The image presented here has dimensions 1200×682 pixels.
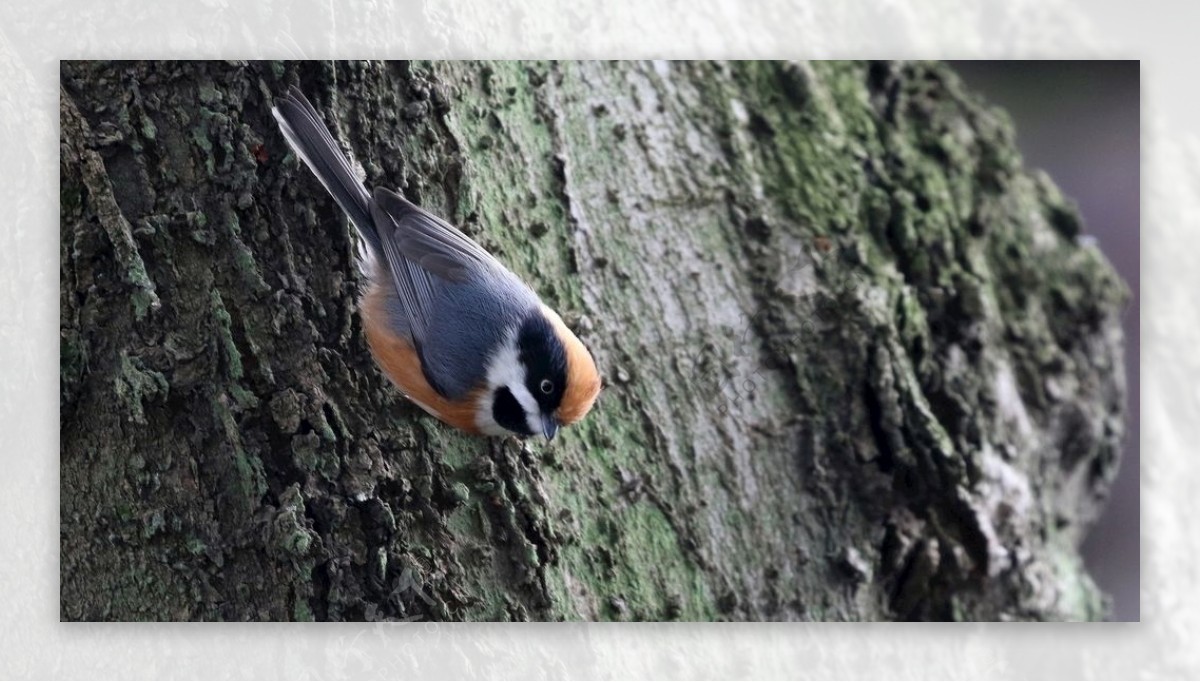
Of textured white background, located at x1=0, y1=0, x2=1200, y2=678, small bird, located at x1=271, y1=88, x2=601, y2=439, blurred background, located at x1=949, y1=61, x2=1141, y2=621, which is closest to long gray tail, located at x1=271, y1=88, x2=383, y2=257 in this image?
small bird, located at x1=271, y1=88, x2=601, y2=439

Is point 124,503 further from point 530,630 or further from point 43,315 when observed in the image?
point 530,630

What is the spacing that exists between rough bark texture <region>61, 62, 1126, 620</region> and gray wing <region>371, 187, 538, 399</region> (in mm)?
75

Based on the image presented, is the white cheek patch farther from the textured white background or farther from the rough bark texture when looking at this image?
the textured white background

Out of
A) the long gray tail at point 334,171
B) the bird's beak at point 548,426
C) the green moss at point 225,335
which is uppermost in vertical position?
the long gray tail at point 334,171

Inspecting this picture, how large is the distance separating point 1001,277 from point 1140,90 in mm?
524

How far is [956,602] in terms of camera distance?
2311 millimetres

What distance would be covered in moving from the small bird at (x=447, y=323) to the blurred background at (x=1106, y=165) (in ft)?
4.17

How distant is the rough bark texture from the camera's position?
1.99 meters

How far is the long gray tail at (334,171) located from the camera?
199 cm

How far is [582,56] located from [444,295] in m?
0.65

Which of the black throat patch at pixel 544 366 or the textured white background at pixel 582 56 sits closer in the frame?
the black throat patch at pixel 544 366

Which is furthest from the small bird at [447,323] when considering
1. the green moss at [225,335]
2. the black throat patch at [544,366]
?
the green moss at [225,335]

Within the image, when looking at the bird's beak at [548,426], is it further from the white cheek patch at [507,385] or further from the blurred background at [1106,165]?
the blurred background at [1106,165]

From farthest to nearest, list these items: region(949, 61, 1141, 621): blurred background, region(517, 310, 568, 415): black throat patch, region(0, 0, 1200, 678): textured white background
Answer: region(949, 61, 1141, 621): blurred background → region(0, 0, 1200, 678): textured white background → region(517, 310, 568, 415): black throat patch
